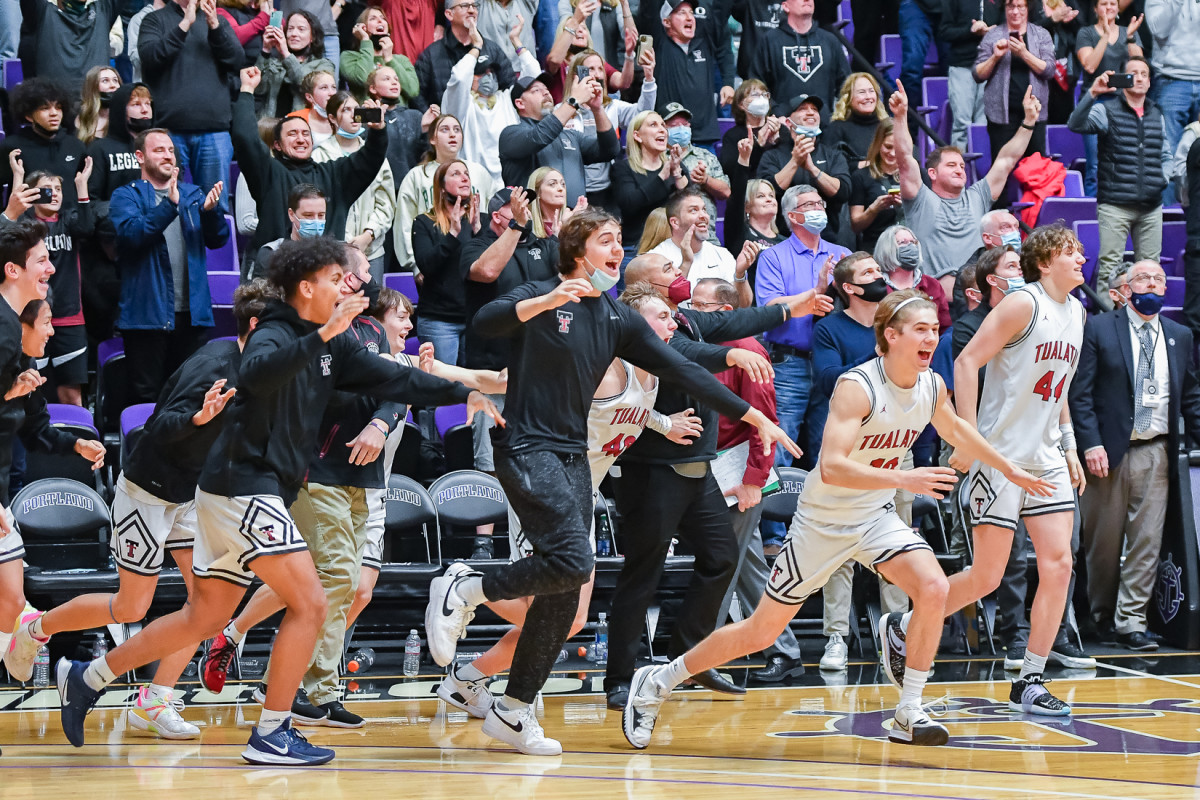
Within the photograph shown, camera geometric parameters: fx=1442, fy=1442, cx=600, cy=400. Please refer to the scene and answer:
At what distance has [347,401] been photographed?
21.8 feet

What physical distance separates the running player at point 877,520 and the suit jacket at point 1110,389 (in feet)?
10.3

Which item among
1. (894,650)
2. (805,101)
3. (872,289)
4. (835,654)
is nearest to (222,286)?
(872,289)

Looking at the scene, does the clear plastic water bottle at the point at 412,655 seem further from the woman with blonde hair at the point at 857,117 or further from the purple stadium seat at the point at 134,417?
the woman with blonde hair at the point at 857,117

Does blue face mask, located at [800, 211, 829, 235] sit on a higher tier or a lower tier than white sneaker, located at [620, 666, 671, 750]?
higher

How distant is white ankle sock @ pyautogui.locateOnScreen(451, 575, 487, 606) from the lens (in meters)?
5.71

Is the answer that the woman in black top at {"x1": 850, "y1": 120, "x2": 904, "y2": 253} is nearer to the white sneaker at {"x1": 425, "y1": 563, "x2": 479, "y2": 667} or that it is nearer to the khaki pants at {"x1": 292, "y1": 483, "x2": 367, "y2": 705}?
the khaki pants at {"x1": 292, "y1": 483, "x2": 367, "y2": 705}

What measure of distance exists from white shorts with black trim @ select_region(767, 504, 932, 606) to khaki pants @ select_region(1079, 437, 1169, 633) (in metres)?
3.81

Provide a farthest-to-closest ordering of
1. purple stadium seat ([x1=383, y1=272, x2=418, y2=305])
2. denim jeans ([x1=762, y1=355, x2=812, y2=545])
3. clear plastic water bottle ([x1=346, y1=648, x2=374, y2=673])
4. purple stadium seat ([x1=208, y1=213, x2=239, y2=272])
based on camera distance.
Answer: purple stadium seat ([x1=208, y1=213, x2=239, y2=272]) < purple stadium seat ([x1=383, y1=272, x2=418, y2=305]) < denim jeans ([x1=762, y1=355, x2=812, y2=545]) < clear plastic water bottle ([x1=346, y1=648, x2=374, y2=673])

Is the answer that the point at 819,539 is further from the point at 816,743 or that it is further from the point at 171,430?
the point at 171,430

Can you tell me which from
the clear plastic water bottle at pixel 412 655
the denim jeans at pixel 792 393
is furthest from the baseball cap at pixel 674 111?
the clear plastic water bottle at pixel 412 655

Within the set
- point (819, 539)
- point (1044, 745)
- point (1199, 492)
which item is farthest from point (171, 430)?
point (1199, 492)

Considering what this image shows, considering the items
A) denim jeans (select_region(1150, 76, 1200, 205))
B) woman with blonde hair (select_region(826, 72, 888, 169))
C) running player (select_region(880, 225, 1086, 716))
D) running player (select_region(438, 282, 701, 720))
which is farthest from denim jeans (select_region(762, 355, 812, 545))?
denim jeans (select_region(1150, 76, 1200, 205))

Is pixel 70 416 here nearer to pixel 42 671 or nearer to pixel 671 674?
pixel 42 671

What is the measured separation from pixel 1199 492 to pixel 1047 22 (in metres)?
5.56
